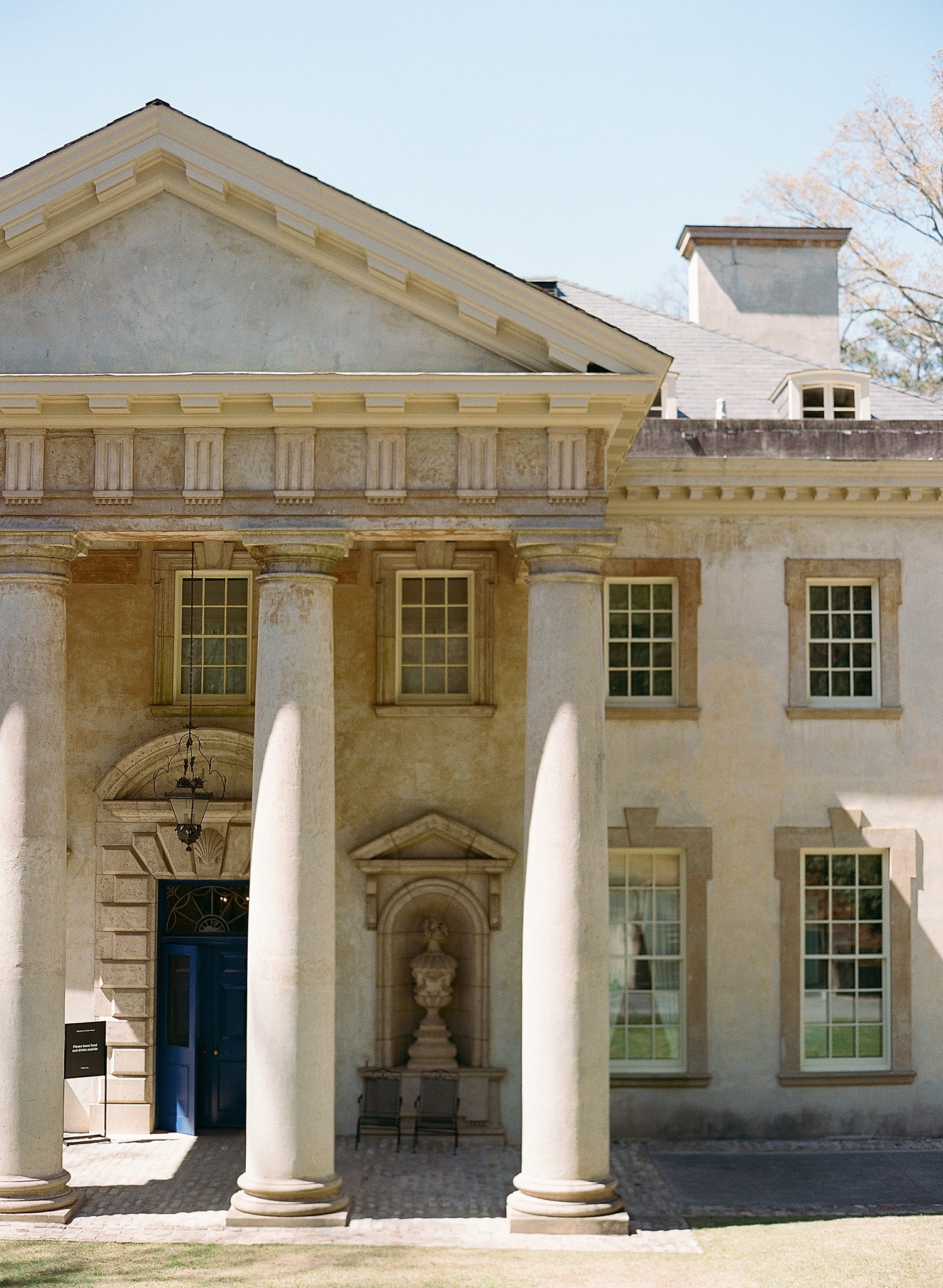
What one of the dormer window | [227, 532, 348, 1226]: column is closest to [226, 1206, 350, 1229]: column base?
[227, 532, 348, 1226]: column

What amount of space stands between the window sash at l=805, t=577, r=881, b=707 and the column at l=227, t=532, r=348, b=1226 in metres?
7.53

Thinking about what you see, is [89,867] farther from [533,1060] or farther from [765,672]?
[765,672]

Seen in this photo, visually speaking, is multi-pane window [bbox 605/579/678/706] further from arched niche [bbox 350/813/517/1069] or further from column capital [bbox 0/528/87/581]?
column capital [bbox 0/528/87/581]

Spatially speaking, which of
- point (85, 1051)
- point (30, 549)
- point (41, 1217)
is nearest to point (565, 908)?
point (41, 1217)

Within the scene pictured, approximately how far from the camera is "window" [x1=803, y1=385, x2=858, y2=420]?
826 inches

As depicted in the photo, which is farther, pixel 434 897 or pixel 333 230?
pixel 434 897

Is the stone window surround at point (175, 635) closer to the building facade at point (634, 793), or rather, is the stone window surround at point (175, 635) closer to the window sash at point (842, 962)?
the building facade at point (634, 793)

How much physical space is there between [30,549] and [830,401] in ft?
38.5

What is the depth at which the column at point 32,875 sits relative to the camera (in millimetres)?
14602

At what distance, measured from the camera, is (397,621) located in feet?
63.9

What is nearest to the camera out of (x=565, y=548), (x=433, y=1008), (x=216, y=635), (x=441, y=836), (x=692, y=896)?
(x=565, y=548)

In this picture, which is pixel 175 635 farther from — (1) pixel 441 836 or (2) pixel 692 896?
(2) pixel 692 896

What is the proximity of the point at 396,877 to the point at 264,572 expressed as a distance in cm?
554

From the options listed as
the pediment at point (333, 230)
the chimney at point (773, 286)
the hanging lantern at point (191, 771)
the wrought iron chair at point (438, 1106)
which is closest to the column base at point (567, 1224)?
the wrought iron chair at point (438, 1106)
